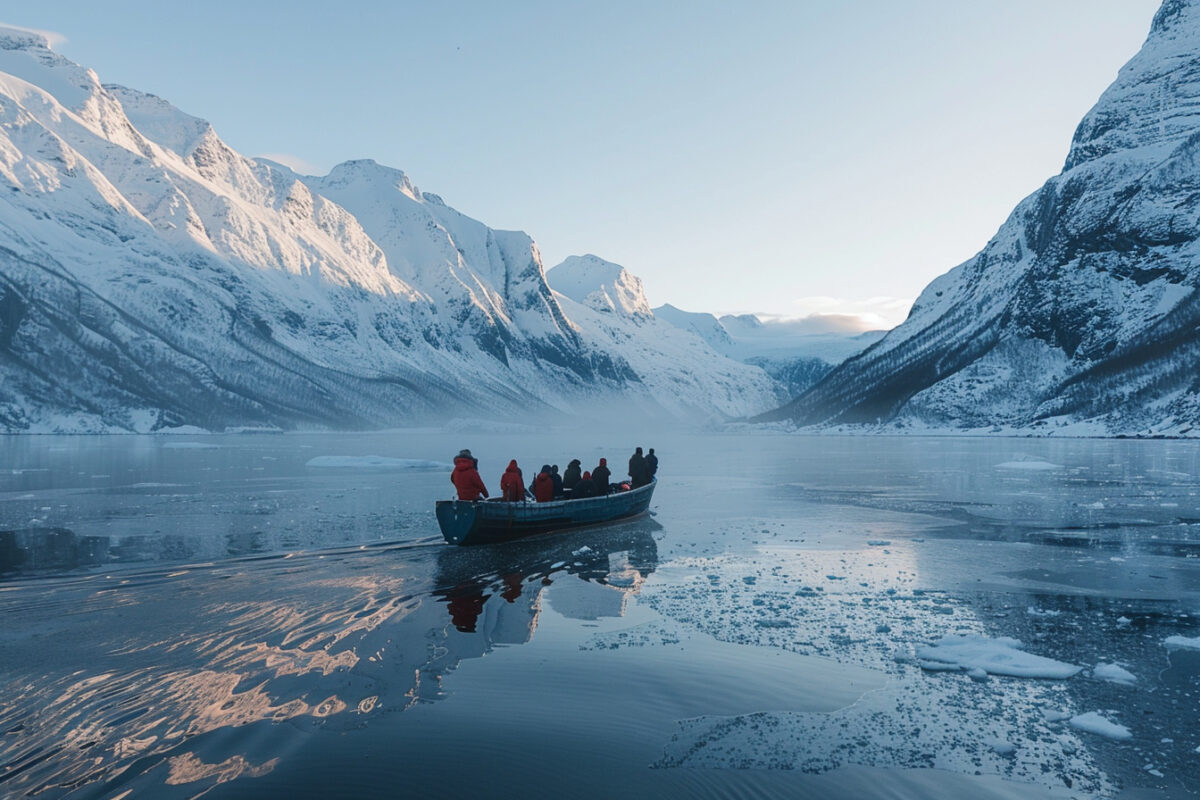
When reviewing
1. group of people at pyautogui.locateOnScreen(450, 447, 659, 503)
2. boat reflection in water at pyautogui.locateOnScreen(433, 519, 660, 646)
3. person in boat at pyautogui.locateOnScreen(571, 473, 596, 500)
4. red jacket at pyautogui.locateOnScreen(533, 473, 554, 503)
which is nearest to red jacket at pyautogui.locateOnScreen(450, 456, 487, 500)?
group of people at pyautogui.locateOnScreen(450, 447, 659, 503)

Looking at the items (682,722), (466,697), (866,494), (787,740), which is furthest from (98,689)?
(866,494)

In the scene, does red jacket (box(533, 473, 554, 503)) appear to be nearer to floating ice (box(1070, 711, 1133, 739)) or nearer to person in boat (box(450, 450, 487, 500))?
person in boat (box(450, 450, 487, 500))

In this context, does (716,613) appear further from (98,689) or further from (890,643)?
(98,689)

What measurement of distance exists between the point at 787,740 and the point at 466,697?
14.0ft

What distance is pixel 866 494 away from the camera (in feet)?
139

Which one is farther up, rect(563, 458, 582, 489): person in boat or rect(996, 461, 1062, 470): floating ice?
rect(563, 458, 582, 489): person in boat

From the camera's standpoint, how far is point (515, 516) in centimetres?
2527

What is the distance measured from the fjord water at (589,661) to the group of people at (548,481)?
204 centimetres

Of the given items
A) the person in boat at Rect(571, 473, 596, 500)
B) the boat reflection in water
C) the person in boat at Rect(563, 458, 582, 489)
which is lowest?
the boat reflection in water

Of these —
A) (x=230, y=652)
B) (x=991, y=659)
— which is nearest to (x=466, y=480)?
(x=230, y=652)

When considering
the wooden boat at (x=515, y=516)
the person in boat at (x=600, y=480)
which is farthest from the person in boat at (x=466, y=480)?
the person in boat at (x=600, y=480)

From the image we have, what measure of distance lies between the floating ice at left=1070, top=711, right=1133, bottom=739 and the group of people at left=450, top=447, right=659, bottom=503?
54.8 ft

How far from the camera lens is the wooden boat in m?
23.8

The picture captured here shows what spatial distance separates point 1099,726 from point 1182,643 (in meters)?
5.07
